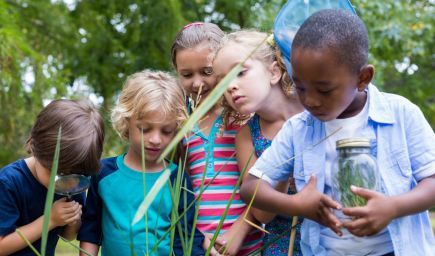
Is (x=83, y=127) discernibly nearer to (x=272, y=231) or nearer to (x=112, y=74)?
(x=272, y=231)

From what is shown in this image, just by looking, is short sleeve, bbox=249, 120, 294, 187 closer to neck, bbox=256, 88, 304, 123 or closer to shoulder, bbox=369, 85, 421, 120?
shoulder, bbox=369, 85, 421, 120

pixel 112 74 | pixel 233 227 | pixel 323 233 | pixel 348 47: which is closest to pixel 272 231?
pixel 233 227

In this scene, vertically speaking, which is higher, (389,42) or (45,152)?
(45,152)

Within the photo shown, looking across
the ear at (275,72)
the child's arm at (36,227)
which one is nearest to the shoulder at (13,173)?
the child's arm at (36,227)

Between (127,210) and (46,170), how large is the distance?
34 centimetres

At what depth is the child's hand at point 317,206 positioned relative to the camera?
1.91 m

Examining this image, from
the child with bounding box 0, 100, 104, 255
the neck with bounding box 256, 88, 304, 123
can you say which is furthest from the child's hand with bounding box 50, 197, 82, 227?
the neck with bounding box 256, 88, 304, 123

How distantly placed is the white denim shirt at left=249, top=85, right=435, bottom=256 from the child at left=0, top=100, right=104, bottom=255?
0.76 meters

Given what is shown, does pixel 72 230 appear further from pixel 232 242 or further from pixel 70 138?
pixel 232 242

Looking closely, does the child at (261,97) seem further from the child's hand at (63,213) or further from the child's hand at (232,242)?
the child's hand at (63,213)

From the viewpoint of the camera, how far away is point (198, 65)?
3035 millimetres

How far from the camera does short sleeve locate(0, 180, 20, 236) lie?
9.08 ft

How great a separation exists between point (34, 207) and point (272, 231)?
92cm

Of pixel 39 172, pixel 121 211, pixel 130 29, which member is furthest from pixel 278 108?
pixel 130 29
